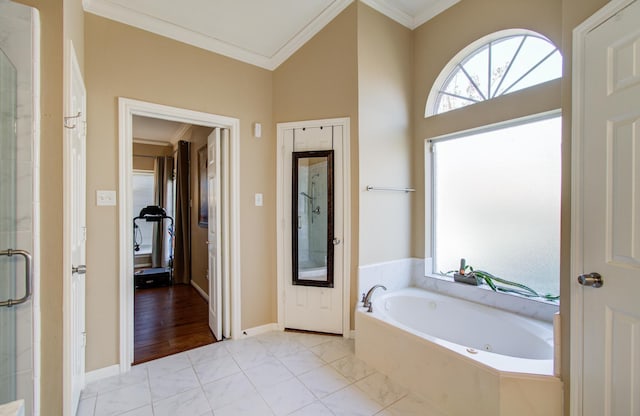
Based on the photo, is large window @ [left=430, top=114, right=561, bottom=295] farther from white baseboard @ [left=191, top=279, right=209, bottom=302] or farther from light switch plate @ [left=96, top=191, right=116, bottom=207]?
white baseboard @ [left=191, top=279, right=209, bottom=302]

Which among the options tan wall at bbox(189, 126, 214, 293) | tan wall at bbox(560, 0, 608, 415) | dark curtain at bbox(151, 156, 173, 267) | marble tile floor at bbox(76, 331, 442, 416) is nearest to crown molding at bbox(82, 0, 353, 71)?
tan wall at bbox(189, 126, 214, 293)

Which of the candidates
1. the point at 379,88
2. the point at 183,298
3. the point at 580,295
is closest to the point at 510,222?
the point at 580,295

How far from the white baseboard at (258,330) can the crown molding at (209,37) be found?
2655 mm

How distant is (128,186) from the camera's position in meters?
2.20

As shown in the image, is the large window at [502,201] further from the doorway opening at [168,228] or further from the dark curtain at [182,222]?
the dark curtain at [182,222]

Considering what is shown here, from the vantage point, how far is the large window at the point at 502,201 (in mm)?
2150

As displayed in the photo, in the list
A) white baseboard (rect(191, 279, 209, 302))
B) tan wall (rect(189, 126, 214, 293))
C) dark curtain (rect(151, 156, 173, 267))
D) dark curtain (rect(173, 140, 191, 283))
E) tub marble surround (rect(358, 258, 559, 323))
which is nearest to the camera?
tub marble surround (rect(358, 258, 559, 323))

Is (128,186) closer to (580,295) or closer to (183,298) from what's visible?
(183,298)

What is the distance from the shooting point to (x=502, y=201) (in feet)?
8.02

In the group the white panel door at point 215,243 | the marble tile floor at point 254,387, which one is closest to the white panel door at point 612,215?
the marble tile floor at point 254,387

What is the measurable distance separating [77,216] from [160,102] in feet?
3.73

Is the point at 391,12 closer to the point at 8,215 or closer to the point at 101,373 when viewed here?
the point at 8,215

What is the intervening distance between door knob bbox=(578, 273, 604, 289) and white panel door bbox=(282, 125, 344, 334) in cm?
170

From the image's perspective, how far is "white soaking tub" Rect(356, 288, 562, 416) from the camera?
1.43 metres
